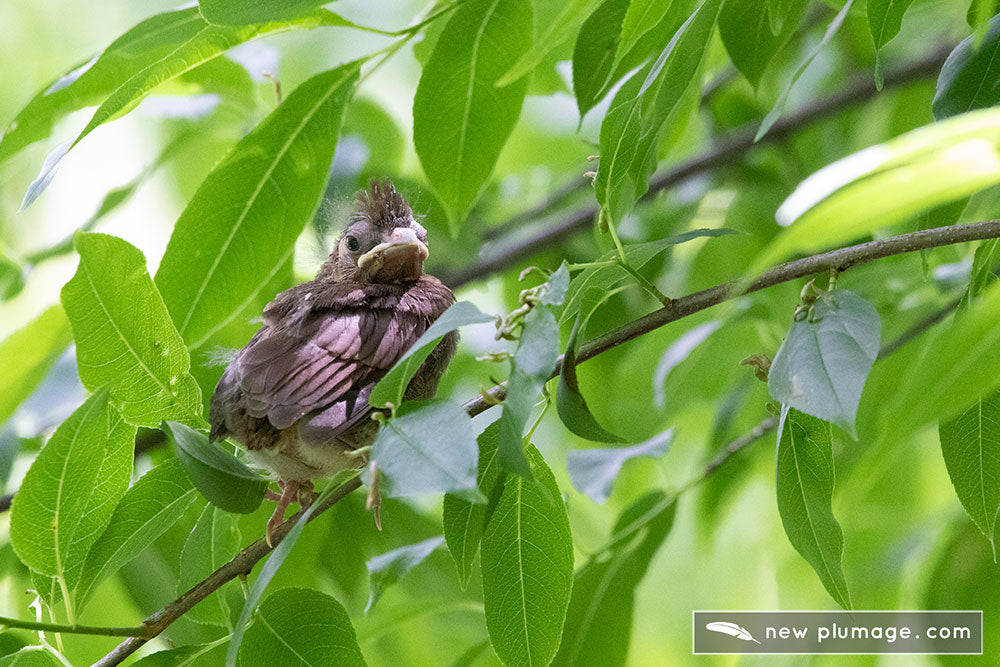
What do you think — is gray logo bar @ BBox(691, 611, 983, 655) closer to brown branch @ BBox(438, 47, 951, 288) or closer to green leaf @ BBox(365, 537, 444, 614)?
green leaf @ BBox(365, 537, 444, 614)

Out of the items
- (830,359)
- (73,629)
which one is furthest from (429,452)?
(73,629)

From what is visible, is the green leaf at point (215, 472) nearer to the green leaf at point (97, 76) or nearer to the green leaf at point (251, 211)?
the green leaf at point (251, 211)

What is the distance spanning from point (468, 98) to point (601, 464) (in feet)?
1.54

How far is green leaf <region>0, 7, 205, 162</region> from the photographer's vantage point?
0.99m

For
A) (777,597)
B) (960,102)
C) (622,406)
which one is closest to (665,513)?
(622,406)

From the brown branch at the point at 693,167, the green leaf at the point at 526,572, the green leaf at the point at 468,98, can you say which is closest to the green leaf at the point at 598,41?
the green leaf at the point at 468,98

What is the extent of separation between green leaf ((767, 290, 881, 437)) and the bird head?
66cm

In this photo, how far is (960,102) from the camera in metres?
0.90

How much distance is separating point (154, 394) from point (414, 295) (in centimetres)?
42

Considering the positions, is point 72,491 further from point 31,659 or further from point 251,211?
point 251,211

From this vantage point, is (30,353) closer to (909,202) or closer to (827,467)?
(827,467)

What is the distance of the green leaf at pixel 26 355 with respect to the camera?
1081 mm

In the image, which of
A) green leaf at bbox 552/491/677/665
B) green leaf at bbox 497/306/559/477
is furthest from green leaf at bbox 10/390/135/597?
green leaf at bbox 552/491/677/665

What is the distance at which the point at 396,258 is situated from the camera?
4.36 ft
